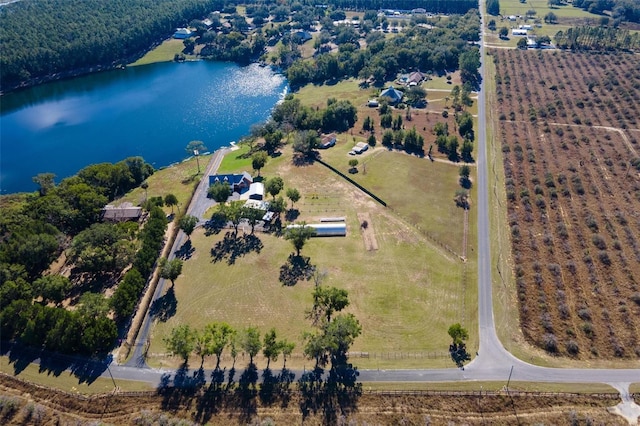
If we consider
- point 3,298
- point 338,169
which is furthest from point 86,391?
point 338,169

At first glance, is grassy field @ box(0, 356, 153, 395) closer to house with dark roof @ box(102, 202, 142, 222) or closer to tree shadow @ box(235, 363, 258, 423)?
tree shadow @ box(235, 363, 258, 423)

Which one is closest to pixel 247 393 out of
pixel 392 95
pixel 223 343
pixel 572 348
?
pixel 223 343

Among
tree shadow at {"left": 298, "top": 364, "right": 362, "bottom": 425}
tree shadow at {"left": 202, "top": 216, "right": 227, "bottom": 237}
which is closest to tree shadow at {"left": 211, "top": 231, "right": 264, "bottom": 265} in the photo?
tree shadow at {"left": 202, "top": 216, "right": 227, "bottom": 237}

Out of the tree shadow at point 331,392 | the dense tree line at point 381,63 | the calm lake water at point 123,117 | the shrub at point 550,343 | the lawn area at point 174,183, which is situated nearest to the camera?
the tree shadow at point 331,392

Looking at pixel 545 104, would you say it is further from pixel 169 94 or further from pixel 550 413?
pixel 169 94

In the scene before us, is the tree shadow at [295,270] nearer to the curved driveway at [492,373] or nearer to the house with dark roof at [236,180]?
the curved driveway at [492,373]

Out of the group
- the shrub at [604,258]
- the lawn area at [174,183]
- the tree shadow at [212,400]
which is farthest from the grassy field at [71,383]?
the shrub at [604,258]

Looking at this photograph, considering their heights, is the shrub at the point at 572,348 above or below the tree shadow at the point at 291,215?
below
